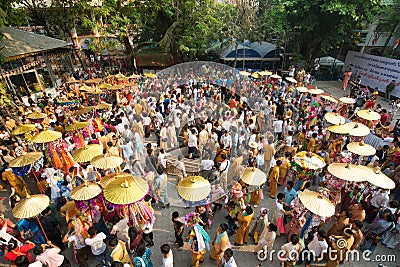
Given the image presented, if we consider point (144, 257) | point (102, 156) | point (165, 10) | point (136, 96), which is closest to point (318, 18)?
point (165, 10)

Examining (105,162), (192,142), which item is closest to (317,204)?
(105,162)

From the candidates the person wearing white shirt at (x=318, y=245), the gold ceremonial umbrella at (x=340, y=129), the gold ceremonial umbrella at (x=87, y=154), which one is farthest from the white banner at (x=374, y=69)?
the gold ceremonial umbrella at (x=87, y=154)

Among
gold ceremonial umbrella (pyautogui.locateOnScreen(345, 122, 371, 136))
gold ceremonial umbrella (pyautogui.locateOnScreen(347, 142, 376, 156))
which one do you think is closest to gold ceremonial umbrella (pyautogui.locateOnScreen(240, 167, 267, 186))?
gold ceremonial umbrella (pyautogui.locateOnScreen(347, 142, 376, 156))

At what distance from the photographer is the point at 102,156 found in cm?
618

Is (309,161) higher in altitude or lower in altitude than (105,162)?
lower

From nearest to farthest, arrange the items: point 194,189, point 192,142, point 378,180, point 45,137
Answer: point 194,189
point 378,180
point 45,137
point 192,142

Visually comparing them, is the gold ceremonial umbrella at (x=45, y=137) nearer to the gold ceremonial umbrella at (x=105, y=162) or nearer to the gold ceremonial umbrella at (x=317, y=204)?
the gold ceremonial umbrella at (x=105, y=162)

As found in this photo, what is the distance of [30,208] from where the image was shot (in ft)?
15.5

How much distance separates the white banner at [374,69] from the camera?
15.4 meters

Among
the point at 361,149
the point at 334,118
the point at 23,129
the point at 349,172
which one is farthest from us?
the point at 334,118

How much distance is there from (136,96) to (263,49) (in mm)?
12619

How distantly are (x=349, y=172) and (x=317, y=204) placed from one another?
1.45 meters

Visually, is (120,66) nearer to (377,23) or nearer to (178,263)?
(178,263)

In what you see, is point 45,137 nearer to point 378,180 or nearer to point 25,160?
point 25,160
